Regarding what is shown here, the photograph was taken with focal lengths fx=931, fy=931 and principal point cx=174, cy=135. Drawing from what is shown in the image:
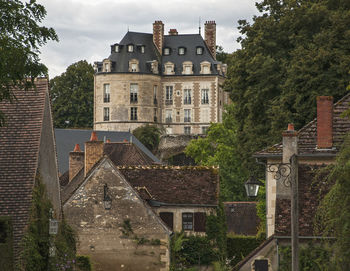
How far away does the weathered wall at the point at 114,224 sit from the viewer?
32469 millimetres

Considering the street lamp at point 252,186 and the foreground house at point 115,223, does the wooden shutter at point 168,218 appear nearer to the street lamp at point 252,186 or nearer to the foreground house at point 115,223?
the foreground house at point 115,223

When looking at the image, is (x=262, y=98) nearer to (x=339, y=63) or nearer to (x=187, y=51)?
(x=339, y=63)

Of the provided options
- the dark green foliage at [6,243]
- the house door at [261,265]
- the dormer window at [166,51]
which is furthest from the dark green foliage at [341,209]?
the dormer window at [166,51]

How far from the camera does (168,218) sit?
3578cm

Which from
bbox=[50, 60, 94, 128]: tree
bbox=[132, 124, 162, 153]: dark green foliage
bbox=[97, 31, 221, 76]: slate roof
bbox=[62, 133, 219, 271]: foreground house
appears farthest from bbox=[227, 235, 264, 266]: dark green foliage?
bbox=[97, 31, 221, 76]: slate roof

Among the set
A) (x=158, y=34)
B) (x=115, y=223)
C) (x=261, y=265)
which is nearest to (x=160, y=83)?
(x=158, y=34)

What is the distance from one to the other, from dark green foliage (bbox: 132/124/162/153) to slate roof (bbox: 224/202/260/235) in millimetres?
56688

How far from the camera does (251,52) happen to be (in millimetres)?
41031

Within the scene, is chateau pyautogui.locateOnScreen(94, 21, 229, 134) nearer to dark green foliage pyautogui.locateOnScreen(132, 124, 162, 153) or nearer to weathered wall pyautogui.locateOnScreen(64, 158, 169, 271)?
dark green foliage pyautogui.locateOnScreen(132, 124, 162, 153)

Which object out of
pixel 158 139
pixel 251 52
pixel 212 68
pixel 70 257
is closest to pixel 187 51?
pixel 212 68

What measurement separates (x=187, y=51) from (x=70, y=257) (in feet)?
327

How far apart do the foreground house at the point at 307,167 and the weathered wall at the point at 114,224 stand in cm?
857

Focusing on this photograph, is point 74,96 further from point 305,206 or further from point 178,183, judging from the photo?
point 305,206

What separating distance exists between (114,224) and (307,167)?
11.3 meters
